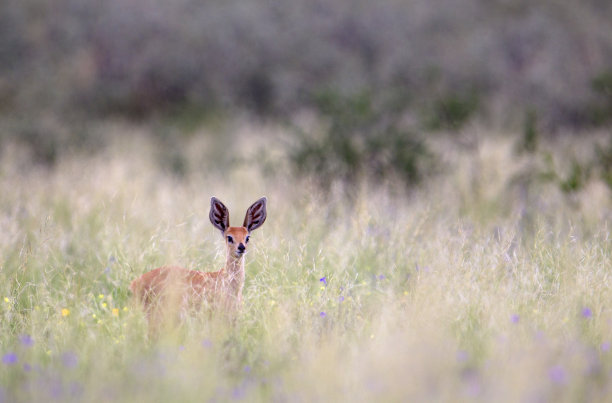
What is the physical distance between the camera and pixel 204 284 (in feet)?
15.0

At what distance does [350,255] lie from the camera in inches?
230

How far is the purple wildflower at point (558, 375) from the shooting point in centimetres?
327

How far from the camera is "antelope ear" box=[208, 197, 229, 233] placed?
4730mm

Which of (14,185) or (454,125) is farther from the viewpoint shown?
(454,125)

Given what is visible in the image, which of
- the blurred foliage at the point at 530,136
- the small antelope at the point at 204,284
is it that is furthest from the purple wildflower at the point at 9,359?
the blurred foliage at the point at 530,136

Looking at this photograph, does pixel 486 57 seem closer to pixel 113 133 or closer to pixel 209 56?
pixel 209 56

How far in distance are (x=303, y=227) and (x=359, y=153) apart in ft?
12.1

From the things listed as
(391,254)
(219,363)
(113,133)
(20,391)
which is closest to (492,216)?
(391,254)

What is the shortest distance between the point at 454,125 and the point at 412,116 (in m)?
2.45

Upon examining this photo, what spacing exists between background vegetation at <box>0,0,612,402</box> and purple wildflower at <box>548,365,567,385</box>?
2 centimetres

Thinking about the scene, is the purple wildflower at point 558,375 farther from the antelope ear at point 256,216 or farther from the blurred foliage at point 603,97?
the blurred foliage at point 603,97

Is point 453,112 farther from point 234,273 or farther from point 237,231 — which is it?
point 234,273

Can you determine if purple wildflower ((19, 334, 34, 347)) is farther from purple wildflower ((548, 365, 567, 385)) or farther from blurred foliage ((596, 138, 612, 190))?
blurred foliage ((596, 138, 612, 190))

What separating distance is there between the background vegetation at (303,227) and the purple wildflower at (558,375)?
2cm
